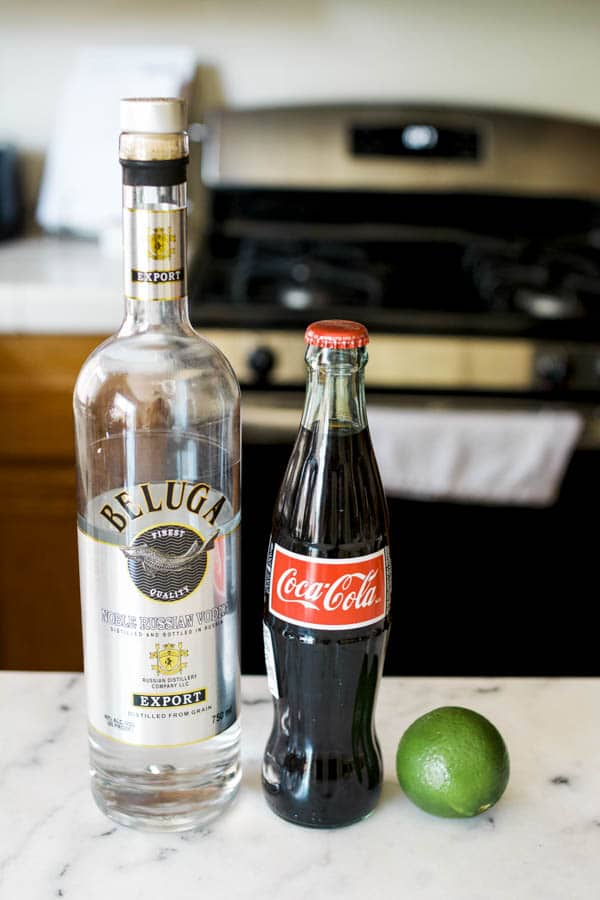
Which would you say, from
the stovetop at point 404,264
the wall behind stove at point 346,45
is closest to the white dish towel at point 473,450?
the stovetop at point 404,264

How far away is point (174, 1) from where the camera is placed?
2307mm

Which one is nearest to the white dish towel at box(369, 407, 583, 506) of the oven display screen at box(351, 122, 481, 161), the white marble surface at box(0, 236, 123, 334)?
the white marble surface at box(0, 236, 123, 334)

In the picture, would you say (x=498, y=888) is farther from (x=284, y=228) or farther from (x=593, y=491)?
(x=284, y=228)

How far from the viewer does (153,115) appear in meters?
0.60

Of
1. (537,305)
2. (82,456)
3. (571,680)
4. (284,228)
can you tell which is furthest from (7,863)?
(284,228)

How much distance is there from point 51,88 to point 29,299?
2.26 feet

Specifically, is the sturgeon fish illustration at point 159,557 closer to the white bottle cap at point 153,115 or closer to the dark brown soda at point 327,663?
the dark brown soda at point 327,663

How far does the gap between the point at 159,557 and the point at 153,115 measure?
0.25 meters

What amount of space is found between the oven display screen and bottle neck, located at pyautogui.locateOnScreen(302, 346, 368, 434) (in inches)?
67.5

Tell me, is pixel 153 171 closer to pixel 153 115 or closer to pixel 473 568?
pixel 153 115

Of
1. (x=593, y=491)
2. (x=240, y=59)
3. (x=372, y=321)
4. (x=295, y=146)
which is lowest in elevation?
(x=593, y=491)

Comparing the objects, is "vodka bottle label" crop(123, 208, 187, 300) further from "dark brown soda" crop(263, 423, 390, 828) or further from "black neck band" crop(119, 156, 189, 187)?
"dark brown soda" crop(263, 423, 390, 828)

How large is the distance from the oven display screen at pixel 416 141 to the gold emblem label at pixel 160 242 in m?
1.75

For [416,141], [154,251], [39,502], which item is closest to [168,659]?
[154,251]
